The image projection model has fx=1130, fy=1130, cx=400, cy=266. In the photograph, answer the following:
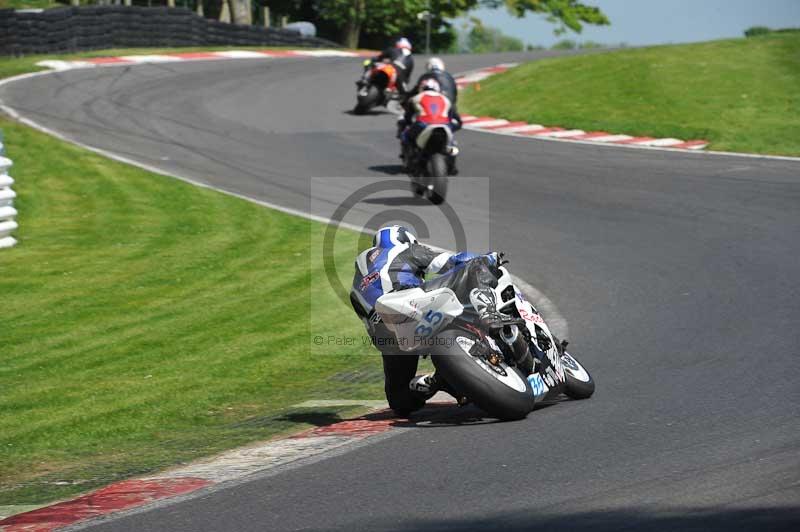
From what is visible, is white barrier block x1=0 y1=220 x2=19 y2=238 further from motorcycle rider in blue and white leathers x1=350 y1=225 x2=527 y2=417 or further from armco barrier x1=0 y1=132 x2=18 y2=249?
motorcycle rider in blue and white leathers x1=350 y1=225 x2=527 y2=417

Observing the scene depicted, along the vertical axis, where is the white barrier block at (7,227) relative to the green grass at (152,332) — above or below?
above

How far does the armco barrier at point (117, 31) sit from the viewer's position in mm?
28781

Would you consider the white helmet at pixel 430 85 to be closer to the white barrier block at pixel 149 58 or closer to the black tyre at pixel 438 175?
the black tyre at pixel 438 175

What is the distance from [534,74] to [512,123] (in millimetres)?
5005

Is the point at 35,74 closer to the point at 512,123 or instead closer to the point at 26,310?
the point at 512,123

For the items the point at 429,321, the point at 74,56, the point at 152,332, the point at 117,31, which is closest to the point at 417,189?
→ the point at 152,332

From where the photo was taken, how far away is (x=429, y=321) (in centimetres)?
596

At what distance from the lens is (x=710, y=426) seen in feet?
19.1

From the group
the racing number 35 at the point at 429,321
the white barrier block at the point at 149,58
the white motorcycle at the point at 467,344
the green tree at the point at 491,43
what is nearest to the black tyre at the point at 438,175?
the white motorcycle at the point at 467,344

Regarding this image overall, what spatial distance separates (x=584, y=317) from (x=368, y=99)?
14.7 meters

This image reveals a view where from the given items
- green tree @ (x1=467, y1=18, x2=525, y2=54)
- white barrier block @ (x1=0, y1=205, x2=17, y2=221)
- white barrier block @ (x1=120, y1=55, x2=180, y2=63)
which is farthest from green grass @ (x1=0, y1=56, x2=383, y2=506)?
green tree @ (x1=467, y1=18, x2=525, y2=54)

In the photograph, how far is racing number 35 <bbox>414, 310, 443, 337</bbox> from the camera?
5.94m

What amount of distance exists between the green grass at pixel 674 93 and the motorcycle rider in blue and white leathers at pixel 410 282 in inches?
490

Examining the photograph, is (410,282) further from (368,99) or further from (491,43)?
(491,43)
